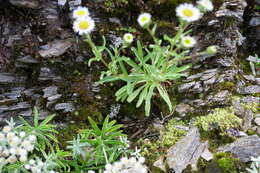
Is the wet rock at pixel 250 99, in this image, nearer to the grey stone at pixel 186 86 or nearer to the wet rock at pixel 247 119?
the wet rock at pixel 247 119

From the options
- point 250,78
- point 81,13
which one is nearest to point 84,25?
point 81,13

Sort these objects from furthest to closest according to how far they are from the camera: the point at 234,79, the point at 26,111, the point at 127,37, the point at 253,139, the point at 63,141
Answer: the point at 234,79 → the point at 26,111 → the point at 63,141 → the point at 253,139 → the point at 127,37

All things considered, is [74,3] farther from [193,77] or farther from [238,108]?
[238,108]

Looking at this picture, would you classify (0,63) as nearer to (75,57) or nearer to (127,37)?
(75,57)

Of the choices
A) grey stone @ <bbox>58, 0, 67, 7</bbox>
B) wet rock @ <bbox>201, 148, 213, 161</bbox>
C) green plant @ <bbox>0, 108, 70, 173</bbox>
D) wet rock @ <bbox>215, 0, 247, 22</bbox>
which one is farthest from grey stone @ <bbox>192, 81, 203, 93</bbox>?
grey stone @ <bbox>58, 0, 67, 7</bbox>

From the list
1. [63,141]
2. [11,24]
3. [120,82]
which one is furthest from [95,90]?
[11,24]
